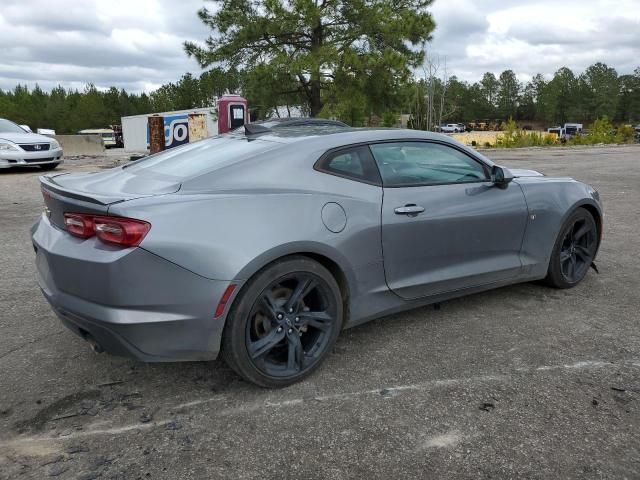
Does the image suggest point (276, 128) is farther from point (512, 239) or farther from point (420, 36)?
point (420, 36)

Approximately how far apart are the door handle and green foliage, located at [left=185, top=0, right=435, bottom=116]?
63.8 feet

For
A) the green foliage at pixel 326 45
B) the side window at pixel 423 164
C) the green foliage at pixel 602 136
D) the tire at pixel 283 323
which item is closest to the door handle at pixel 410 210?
the side window at pixel 423 164

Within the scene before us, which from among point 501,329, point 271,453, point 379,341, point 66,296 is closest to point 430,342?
point 379,341

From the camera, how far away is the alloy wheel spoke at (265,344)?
287 centimetres

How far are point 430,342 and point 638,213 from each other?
6021 mm

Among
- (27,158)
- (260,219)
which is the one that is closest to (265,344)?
(260,219)

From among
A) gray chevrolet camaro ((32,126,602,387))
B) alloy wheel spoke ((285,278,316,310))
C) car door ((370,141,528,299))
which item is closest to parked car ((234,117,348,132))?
gray chevrolet camaro ((32,126,602,387))

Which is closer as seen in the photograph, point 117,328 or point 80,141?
point 117,328

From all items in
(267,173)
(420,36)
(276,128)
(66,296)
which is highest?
(420,36)

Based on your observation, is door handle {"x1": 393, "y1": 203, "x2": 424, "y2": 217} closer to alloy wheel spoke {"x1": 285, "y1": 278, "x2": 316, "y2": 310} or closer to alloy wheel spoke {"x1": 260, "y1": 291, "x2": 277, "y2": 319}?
alloy wheel spoke {"x1": 285, "y1": 278, "x2": 316, "y2": 310}

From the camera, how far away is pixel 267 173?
3014mm

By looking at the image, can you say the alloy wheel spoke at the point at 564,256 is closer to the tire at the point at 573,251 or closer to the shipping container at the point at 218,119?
the tire at the point at 573,251

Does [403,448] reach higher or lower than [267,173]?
lower

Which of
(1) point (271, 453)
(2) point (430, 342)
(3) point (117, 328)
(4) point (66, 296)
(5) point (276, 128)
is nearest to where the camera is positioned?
(1) point (271, 453)
